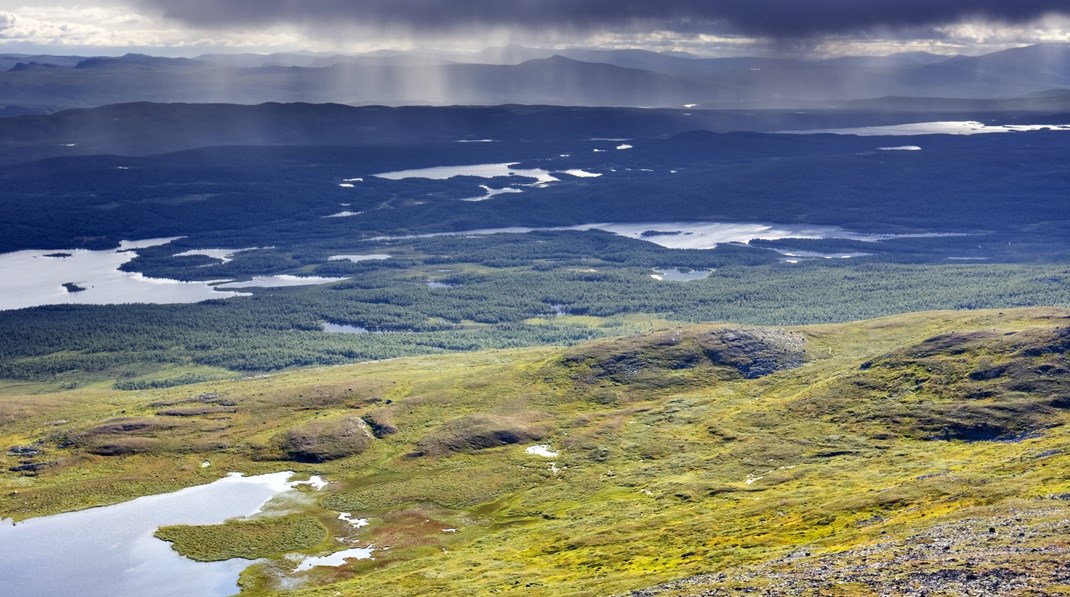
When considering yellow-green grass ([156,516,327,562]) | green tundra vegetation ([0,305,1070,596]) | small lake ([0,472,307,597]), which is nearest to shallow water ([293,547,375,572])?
green tundra vegetation ([0,305,1070,596])

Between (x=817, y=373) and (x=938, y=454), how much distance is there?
129 feet

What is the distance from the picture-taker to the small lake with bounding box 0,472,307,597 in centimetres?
10838

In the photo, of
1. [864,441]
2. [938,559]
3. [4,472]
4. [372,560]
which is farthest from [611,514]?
[4,472]

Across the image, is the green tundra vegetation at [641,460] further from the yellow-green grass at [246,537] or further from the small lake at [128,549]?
the small lake at [128,549]

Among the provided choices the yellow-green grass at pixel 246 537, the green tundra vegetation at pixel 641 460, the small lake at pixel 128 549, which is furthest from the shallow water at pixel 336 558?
the small lake at pixel 128 549

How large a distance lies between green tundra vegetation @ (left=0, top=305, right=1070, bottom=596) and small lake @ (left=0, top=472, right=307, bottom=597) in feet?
8.78

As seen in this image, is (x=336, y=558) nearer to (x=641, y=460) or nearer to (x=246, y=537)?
(x=246, y=537)

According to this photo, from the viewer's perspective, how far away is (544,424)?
495 ft

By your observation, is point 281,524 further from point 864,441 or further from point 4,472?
point 864,441

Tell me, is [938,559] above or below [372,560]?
above

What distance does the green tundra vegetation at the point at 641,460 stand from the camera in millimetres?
88250

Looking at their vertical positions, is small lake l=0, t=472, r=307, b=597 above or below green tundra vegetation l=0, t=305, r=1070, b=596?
below

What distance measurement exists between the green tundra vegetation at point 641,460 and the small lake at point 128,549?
268cm

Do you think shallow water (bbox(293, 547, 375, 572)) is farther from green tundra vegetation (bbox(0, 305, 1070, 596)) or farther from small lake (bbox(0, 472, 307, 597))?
small lake (bbox(0, 472, 307, 597))
